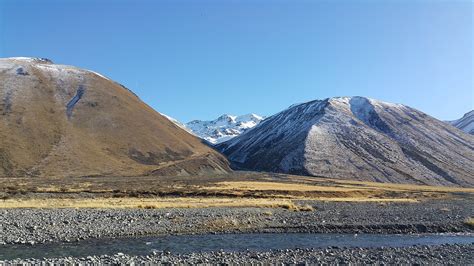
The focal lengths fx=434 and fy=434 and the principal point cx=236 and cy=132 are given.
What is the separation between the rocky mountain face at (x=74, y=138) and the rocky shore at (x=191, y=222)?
94492mm

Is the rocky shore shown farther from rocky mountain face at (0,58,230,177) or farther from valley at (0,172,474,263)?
rocky mountain face at (0,58,230,177)

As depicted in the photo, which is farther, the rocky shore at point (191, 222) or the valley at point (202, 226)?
the rocky shore at point (191, 222)

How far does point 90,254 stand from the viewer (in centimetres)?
2834

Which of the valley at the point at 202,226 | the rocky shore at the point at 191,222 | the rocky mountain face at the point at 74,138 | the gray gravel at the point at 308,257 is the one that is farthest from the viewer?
the rocky mountain face at the point at 74,138

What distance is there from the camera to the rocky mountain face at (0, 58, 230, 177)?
139750mm

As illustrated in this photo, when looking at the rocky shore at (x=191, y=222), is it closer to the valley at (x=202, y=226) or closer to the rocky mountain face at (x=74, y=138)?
the valley at (x=202, y=226)

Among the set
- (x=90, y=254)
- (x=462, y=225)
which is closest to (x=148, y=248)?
(x=90, y=254)

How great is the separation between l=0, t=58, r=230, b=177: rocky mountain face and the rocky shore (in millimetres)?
94492

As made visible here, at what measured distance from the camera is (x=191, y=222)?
1704 inches

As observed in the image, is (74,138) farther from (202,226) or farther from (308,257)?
(308,257)

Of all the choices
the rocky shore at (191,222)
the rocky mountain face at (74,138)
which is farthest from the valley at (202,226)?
the rocky mountain face at (74,138)

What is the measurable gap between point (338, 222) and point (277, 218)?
6677 millimetres

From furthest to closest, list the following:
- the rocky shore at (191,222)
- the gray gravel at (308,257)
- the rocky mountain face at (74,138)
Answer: the rocky mountain face at (74,138), the rocky shore at (191,222), the gray gravel at (308,257)

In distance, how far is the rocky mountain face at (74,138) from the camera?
140 m
